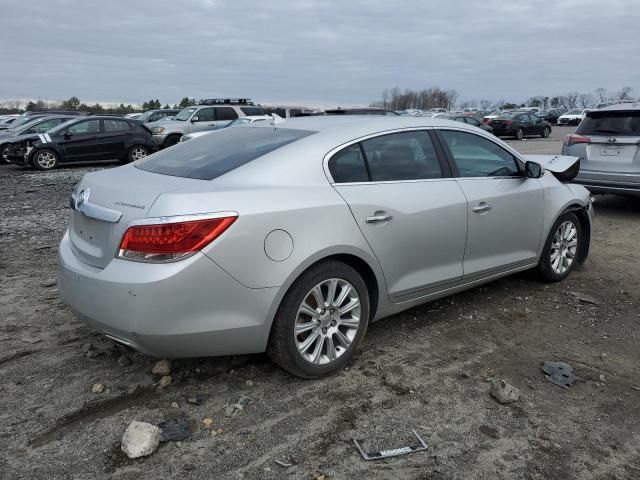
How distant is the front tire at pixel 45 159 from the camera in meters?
15.3

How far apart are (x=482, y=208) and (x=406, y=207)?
847mm

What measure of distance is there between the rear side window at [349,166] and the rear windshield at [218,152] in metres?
0.31

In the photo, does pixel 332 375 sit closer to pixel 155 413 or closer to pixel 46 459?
pixel 155 413

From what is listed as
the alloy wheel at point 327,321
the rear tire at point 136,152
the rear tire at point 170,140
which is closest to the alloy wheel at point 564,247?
the alloy wheel at point 327,321

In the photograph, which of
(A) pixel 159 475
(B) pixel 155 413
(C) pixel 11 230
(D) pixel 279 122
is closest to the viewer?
(A) pixel 159 475

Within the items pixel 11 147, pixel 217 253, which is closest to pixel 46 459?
pixel 217 253

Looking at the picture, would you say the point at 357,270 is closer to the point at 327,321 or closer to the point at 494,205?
the point at 327,321

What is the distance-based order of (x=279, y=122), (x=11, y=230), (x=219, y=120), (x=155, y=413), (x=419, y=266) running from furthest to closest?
(x=219, y=120)
(x=11, y=230)
(x=279, y=122)
(x=419, y=266)
(x=155, y=413)

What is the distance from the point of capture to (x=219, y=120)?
20.4m

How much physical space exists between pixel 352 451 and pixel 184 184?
67.0 inches

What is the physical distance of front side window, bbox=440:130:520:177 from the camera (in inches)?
171

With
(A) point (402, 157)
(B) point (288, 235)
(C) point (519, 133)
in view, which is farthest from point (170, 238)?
(C) point (519, 133)

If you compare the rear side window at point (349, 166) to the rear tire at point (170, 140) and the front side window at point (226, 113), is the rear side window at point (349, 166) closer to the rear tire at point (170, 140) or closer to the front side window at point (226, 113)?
the rear tire at point (170, 140)

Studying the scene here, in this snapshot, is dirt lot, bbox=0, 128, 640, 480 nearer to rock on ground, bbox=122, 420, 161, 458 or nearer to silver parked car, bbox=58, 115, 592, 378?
rock on ground, bbox=122, 420, 161, 458
